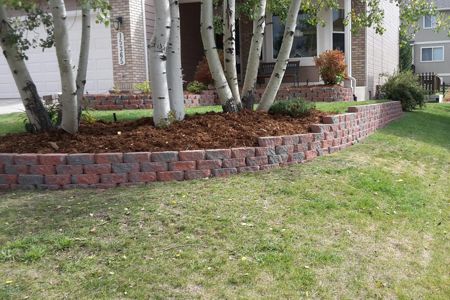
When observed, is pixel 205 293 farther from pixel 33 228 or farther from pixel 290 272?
pixel 33 228

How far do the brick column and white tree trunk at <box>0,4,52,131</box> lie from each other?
6929 millimetres

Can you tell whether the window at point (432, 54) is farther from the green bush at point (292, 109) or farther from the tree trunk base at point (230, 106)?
the tree trunk base at point (230, 106)

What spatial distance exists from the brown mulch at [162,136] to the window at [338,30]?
9068mm

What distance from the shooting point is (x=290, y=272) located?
3768mm

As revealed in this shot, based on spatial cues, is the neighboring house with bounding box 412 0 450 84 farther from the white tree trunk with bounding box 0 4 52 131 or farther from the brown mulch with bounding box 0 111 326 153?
the white tree trunk with bounding box 0 4 52 131

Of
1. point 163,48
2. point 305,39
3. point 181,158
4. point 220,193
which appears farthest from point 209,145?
point 305,39

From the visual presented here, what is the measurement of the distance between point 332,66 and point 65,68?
9005mm

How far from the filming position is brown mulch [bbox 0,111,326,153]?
5.79 m

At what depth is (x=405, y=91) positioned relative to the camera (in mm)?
12703

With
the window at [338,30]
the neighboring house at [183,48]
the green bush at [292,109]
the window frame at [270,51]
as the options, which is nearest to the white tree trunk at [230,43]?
the green bush at [292,109]

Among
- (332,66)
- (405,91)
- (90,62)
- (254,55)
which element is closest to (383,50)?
(332,66)

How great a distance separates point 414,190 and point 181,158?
2.76m

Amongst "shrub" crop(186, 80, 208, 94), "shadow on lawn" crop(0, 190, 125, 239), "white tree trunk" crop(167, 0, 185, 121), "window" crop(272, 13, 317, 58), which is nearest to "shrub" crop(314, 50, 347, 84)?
"window" crop(272, 13, 317, 58)

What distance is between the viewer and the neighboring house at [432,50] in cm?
3919
